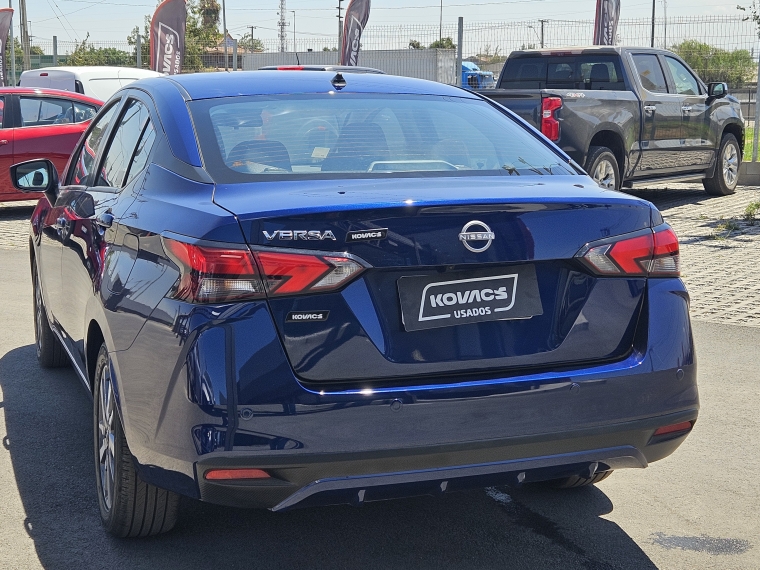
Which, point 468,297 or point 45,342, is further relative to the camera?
point 45,342

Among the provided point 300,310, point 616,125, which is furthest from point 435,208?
point 616,125

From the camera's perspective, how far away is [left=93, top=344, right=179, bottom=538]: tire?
3451 millimetres

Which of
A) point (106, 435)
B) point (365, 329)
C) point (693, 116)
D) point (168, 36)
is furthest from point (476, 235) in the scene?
point (168, 36)

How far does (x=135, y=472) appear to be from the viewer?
3.40m

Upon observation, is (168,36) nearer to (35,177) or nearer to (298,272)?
(35,177)

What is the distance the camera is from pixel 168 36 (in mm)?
25594

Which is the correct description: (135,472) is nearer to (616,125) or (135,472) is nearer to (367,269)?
(367,269)

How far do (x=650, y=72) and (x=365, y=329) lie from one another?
37.8ft

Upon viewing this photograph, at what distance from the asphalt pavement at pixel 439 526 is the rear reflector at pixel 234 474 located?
2.07 feet

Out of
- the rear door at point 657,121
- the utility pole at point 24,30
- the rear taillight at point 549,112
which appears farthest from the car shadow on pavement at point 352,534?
the utility pole at point 24,30

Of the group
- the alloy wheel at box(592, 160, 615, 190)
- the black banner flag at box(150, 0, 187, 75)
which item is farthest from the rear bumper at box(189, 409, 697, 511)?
the black banner flag at box(150, 0, 187, 75)

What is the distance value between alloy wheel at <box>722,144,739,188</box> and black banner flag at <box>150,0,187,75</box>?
14828 millimetres

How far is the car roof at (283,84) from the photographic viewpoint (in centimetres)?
400

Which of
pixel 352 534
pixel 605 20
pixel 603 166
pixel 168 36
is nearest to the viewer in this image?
pixel 352 534
